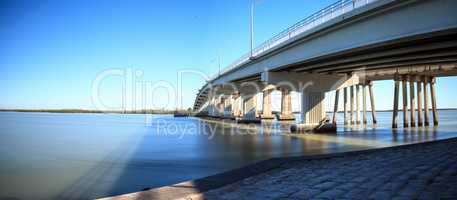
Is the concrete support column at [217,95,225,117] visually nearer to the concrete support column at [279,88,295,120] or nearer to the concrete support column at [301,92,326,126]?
the concrete support column at [279,88,295,120]

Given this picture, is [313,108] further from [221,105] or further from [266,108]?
[221,105]

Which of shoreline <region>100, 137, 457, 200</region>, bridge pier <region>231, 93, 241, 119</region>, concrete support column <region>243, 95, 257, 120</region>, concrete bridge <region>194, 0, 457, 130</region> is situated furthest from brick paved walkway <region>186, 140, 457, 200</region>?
bridge pier <region>231, 93, 241, 119</region>

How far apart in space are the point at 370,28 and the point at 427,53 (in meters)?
8.61

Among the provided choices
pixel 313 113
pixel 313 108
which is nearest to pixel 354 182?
pixel 313 108

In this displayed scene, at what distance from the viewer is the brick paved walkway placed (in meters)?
7.23

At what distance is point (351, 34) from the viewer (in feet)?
72.1

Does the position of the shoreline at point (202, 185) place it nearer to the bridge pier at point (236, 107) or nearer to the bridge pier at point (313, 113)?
the bridge pier at point (313, 113)

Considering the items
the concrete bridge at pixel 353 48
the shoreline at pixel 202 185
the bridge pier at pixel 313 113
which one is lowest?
the shoreline at pixel 202 185

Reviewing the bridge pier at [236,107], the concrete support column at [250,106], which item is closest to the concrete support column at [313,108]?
the concrete support column at [250,106]

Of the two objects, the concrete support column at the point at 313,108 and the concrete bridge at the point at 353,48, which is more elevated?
the concrete bridge at the point at 353,48

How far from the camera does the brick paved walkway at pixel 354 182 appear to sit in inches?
285

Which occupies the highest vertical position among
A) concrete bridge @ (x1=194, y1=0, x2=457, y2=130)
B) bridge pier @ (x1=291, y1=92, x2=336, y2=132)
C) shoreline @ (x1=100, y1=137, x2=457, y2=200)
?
concrete bridge @ (x1=194, y1=0, x2=457, y2=130)

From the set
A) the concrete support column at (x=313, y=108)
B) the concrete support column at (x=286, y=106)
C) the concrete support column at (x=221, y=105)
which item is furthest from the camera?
the concrete support column at (x=221, y=105)

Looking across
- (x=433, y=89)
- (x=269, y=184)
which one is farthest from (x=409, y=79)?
(x=269, y=184)
